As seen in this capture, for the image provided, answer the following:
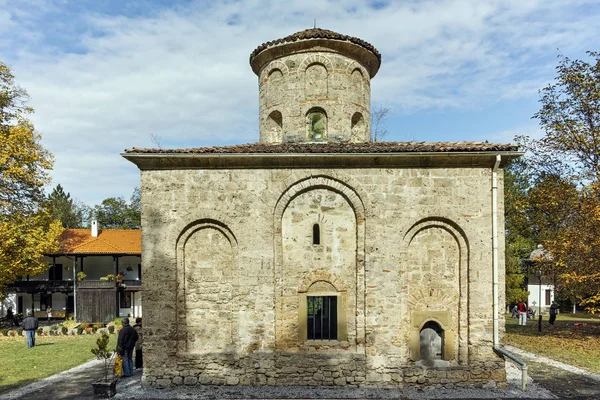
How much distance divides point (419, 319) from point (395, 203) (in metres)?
2.88

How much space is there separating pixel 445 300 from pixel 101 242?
23604 mm

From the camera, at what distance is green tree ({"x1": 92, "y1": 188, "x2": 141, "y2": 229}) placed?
42594 mm

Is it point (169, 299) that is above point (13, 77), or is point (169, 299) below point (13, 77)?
below

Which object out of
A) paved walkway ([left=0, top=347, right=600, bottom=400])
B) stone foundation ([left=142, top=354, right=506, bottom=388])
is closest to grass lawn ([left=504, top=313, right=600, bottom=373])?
paved walkway ([left=0, top=347, right=600, bottom=400])

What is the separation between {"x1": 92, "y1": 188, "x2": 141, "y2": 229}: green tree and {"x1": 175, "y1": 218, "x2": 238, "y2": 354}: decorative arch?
36.2 m

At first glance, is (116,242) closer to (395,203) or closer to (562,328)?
(395,203)

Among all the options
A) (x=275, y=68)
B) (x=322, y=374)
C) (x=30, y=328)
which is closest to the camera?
(x=322, y=374)

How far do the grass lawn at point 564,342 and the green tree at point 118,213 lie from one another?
125ft

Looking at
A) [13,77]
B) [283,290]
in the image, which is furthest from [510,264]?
[13,77]

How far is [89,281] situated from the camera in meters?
23.0

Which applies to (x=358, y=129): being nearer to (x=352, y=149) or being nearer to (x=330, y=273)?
(x=352, y=149)

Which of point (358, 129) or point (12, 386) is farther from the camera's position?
point (358, 129)

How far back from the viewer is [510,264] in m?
23.5

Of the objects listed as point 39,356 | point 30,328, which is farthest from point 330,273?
point 30,328
